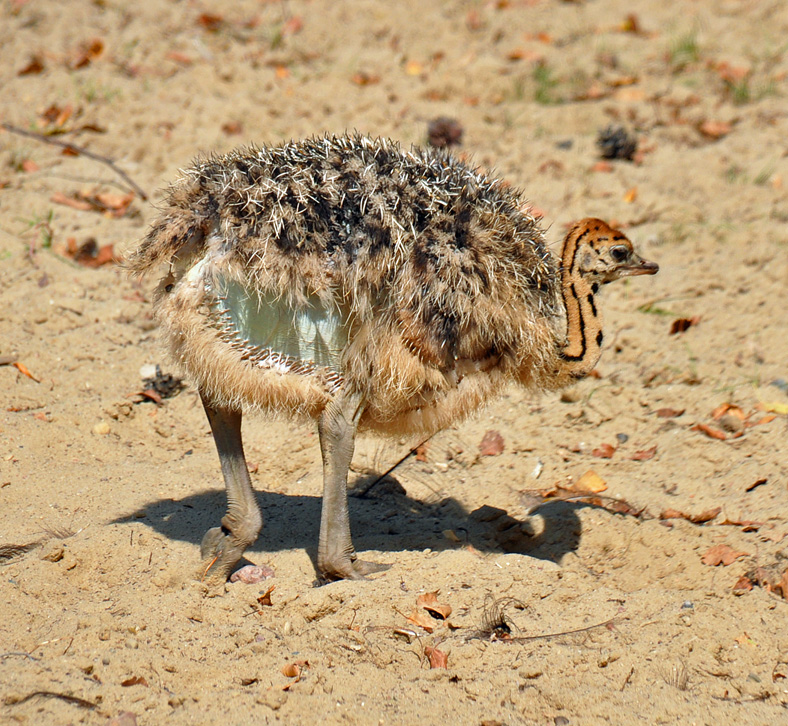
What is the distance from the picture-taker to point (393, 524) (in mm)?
5234

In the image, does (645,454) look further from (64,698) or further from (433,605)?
(64,698)

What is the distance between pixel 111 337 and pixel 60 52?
4.48 metres

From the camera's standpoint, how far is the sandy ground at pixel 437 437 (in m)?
3.63

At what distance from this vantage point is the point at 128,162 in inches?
318

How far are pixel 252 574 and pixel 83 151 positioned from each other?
4734 millimetres

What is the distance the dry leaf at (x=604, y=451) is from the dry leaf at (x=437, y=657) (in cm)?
222

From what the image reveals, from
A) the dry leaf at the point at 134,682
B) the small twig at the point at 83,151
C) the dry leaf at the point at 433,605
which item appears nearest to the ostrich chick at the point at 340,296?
the dry leaf at the point at 433,605

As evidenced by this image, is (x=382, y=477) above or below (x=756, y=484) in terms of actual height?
below

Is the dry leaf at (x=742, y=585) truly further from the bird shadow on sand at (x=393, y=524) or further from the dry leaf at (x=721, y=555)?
the bird shadow on sand at (x=393, y=524)

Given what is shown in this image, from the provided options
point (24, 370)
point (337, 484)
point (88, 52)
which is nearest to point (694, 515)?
point (337, 484)

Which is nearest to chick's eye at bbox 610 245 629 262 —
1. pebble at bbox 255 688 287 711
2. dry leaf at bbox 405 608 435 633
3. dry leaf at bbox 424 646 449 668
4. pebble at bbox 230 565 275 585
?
dry leaf at bbox 405 608 435 633

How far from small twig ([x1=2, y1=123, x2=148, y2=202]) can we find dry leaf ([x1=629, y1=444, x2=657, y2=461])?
172 inches

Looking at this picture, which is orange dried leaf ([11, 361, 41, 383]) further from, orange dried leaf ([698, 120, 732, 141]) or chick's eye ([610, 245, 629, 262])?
orange dried leaf ([698, 120, 732, 141])

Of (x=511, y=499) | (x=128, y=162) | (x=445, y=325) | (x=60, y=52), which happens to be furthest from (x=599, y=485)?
(x=60, y=52)
